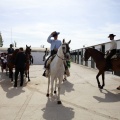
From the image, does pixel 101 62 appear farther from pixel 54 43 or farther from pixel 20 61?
pixel 20 61

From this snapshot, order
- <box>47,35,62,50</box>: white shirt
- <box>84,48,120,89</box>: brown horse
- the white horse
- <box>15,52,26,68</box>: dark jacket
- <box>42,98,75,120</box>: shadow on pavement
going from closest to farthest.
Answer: <box>42,98,75,120</box>: shadow on pavement
the white horse
<box>47,35,62,50</box>: white shirt
<box>84,48,120,89</box>: brown horse
<box>15,52,26,68</box>: dark jacket

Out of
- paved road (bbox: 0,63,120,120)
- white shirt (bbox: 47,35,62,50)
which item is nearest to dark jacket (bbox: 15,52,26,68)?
paved road (bbox: 0,63,120,120)

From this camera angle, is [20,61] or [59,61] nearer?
[59,61]

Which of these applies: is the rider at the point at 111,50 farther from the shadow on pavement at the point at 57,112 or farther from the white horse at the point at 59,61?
the shadow on pavement at the point at 57,112

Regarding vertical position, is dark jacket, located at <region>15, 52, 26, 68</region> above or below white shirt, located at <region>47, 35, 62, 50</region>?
below

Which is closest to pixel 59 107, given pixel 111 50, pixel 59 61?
pixel 59 61

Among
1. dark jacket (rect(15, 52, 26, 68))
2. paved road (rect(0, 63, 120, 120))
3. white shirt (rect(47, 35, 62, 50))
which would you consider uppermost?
white shirt (rect(47, 35, 62, 50))

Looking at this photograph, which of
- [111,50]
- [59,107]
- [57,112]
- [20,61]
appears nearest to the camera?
[57,112]

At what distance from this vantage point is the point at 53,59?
9.34 m

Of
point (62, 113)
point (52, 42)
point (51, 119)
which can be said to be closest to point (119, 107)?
point (62, 113)

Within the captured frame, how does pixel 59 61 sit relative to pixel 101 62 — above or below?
above

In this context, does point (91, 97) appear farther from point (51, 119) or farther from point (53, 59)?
point (51, 119)

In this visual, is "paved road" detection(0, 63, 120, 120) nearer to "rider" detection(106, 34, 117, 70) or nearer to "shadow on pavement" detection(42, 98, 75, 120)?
"shadow on pavement" detection(42, 98, 75, 120)

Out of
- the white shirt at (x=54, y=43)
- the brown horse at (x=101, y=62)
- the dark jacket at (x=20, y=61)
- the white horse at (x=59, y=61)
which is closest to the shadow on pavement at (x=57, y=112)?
the white horse at (x=59, y=61)
